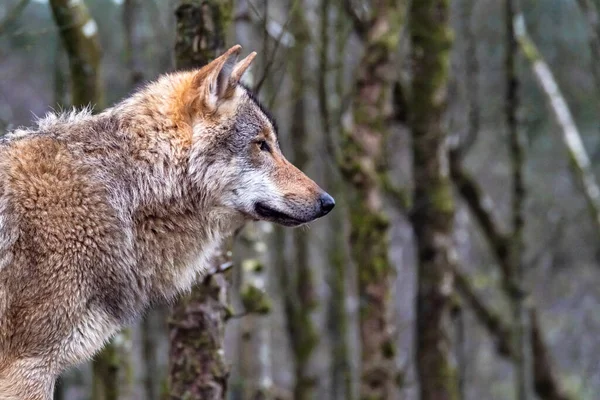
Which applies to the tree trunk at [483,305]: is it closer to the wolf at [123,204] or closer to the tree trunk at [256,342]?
the tree trunk at [256,342]

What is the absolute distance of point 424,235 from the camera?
375 inches

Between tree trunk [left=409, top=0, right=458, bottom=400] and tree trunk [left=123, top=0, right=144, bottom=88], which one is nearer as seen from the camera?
tree trunk [left=409, top=0, right=458, bottom=400]

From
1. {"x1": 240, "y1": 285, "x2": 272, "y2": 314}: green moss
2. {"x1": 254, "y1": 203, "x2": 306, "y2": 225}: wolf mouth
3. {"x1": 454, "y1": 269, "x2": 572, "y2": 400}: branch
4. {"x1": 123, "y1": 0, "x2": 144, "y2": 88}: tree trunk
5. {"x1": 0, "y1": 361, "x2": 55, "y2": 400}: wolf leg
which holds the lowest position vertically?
{"x1": 454, "y1": 269, "x2": 572, "y2": 400}: branch

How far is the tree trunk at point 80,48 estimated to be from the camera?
744 cm

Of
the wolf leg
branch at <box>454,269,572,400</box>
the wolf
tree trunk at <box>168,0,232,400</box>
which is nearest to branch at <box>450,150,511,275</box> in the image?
branch at <box>454,269,572,400</box>

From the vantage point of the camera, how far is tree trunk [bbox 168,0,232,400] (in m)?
5.79

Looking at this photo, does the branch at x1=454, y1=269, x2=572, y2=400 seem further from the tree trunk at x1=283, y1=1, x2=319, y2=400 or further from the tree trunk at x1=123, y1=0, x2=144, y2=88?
the tree trunk at x1=123, y1=0, x2=144, y2=88

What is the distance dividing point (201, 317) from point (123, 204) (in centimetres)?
135

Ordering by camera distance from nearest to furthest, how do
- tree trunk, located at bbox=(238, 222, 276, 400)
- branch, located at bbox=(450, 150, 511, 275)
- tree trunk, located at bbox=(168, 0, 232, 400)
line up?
tree trunk, located at bbox=(168, 0, 232, 400) < tree trunk, located at bbox=(238, 222, 276, 400) < branch, located at bbox=(450, 150, 511, 275)

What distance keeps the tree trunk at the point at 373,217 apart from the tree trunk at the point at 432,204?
0.80 m

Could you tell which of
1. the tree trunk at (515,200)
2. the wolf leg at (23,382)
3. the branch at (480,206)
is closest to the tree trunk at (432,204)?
the tree trunk at (515,200)

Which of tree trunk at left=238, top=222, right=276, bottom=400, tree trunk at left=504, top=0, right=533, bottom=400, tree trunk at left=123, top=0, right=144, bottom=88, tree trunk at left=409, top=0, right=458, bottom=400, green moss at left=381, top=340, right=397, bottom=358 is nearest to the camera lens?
green moss at left=381, top=340, right=397, bottom=358

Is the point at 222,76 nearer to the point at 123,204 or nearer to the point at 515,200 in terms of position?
the point at 123,204

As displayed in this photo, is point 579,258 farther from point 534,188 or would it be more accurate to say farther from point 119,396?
point 119,396
